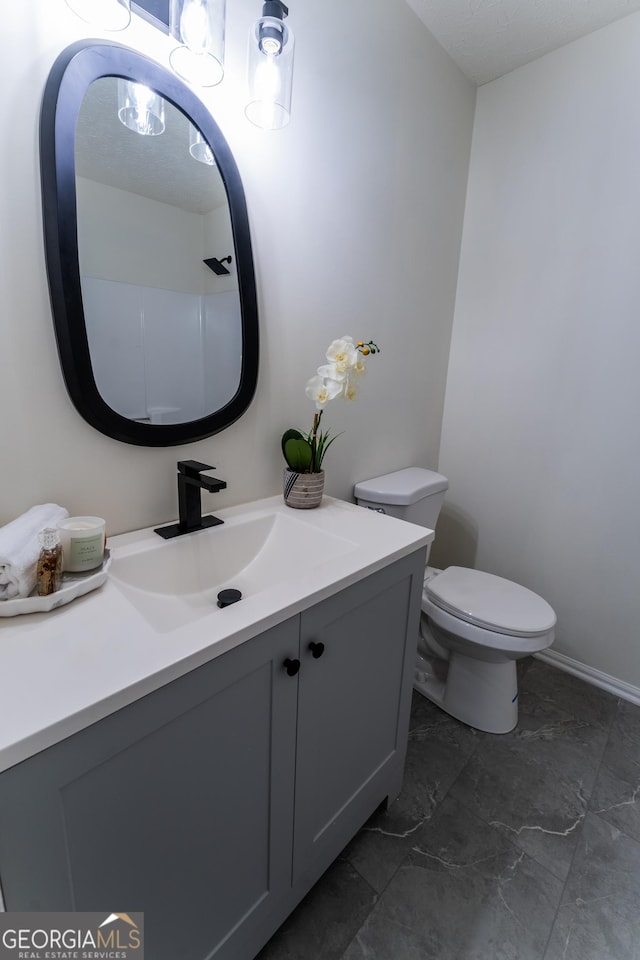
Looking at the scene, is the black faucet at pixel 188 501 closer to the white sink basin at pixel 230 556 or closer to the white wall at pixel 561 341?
the white sink basin at pixel 230 556

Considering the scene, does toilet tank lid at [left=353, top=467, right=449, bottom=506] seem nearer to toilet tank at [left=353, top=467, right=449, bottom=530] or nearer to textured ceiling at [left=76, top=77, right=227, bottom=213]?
toilet tank at [left=353, top=467, right=449, bottom=530]

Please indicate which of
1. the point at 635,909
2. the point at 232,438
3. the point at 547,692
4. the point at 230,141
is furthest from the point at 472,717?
the point at 230,141

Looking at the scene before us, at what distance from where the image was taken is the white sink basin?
3.08 feet

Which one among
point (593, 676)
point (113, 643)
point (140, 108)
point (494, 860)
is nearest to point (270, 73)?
point (140, 108)

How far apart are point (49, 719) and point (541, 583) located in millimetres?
2003

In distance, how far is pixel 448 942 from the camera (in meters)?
1.00

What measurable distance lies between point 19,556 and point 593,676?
2176 mm

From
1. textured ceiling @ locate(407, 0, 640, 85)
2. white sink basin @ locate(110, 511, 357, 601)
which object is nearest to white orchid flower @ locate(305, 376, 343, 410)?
white sink basin @ locate(110, 511, 357, 601)

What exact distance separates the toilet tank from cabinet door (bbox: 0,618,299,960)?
0.86 m

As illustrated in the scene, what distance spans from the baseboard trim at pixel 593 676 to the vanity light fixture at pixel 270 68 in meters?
2.26

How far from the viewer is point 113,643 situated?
25.4 inches

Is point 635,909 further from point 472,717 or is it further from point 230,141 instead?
point 230,141

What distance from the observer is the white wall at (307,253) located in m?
0.80

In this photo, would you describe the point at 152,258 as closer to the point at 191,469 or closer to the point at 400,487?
the point at 191,469
